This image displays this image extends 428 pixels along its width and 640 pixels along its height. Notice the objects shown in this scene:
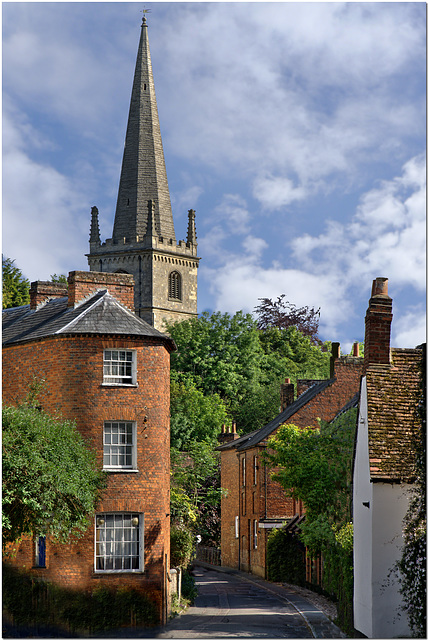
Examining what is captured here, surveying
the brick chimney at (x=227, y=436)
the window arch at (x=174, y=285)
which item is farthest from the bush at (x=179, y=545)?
the window arch at (x=174, y=285)

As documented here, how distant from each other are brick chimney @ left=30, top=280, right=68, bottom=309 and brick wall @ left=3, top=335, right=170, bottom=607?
5.02 m

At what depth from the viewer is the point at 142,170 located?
387 feet

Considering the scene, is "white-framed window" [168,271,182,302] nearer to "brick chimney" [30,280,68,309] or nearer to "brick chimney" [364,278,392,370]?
"brick chimney" [30,280,68,309]

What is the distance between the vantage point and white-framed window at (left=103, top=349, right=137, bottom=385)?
33469 mm

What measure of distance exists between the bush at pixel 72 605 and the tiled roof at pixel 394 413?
12.4 meters

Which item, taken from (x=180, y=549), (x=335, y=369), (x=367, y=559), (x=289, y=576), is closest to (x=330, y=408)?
(x=335, y=369)

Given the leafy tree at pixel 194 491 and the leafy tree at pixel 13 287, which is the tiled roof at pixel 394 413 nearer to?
the leafy tree at pixel 194 491

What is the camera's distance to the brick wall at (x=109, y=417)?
3150cm

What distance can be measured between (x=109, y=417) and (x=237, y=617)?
353 inches

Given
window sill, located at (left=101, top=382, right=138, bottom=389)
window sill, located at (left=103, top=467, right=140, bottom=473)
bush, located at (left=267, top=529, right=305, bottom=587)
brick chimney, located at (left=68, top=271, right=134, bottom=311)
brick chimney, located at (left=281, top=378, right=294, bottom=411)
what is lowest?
bush, located at (left=267, top=529, right=305, bottom=587)

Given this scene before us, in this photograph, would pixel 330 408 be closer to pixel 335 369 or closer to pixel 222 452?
pixel 335 369

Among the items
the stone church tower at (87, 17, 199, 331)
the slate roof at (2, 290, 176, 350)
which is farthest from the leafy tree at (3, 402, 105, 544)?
the stone church tower at (87, 17, 199, 331)

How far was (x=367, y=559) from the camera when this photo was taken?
76.0ft

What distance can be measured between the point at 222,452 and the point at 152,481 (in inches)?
1292
